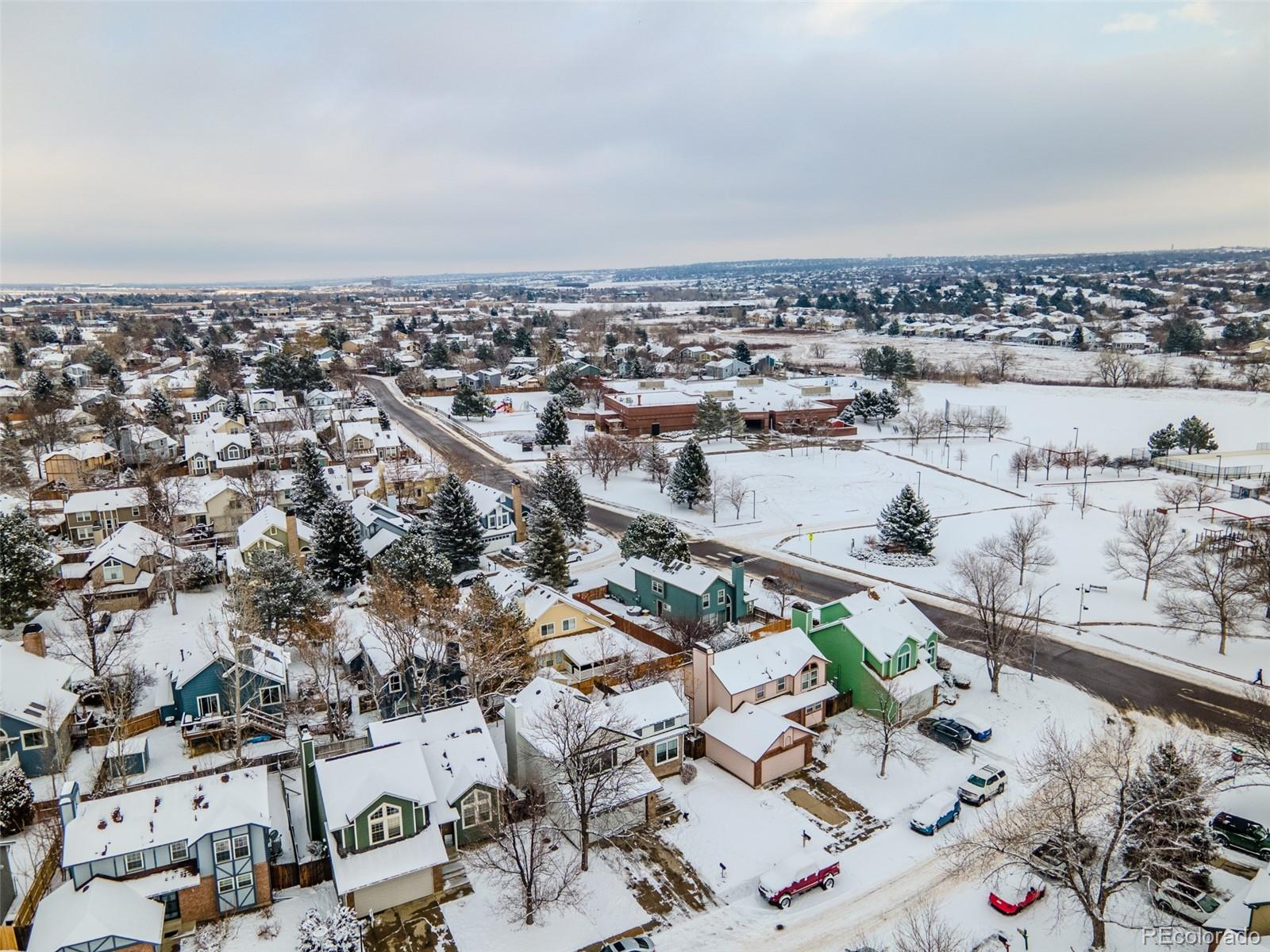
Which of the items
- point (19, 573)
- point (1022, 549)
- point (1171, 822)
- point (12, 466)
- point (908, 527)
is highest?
point (12, 466)

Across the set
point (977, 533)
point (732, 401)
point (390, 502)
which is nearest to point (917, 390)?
point (732, 401)

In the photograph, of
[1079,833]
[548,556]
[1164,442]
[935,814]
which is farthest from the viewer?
[1164,442]

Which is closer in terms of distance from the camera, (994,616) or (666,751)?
(666,751)

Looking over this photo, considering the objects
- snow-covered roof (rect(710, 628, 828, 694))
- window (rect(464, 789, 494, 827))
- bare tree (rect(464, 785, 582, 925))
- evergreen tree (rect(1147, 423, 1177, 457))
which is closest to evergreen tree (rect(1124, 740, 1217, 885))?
snow-covered roof (rect(710, 628, 828, 694))

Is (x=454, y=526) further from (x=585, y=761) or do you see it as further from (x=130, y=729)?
(x=585, y=761)

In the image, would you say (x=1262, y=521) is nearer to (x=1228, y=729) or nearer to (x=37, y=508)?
(x=1228, y=729)

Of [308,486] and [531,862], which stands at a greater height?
[308,486]

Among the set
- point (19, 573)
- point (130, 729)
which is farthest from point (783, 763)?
point (19, 573)
